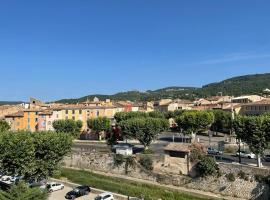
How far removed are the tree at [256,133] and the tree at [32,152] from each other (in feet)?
79.3

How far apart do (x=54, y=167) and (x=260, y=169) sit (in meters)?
25.3

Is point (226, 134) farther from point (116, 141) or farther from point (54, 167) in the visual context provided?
point (54, 167)

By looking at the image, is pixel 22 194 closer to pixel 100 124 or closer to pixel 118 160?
pixel 118 160

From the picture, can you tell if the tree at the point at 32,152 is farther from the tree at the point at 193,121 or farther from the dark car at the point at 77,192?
the tree at the point at 193,121

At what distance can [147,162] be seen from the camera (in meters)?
57.5

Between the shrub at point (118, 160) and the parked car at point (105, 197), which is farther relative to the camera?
the shrub at point (118, 160)

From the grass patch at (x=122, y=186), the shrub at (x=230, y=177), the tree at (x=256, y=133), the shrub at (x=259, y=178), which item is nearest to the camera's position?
the shrub at (x=259, y=178)

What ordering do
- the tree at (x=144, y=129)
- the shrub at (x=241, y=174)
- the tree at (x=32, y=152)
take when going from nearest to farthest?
the tree at (x=32, y=152) → the shrub at (x=241, y=174) → the tree at (x=144, y=129)

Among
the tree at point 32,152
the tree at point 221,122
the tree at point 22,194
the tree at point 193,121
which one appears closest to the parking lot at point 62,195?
the tree at point 32,152

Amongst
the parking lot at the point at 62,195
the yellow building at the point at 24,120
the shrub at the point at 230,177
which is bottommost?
the parking lot at the point at 62,195

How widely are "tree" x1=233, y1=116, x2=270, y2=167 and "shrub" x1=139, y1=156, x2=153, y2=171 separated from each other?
14.5 m

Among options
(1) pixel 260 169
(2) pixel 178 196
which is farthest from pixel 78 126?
(1) pixel 260 169

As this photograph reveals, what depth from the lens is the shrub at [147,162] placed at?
5728cm

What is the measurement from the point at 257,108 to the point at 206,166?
6670 centimetres
